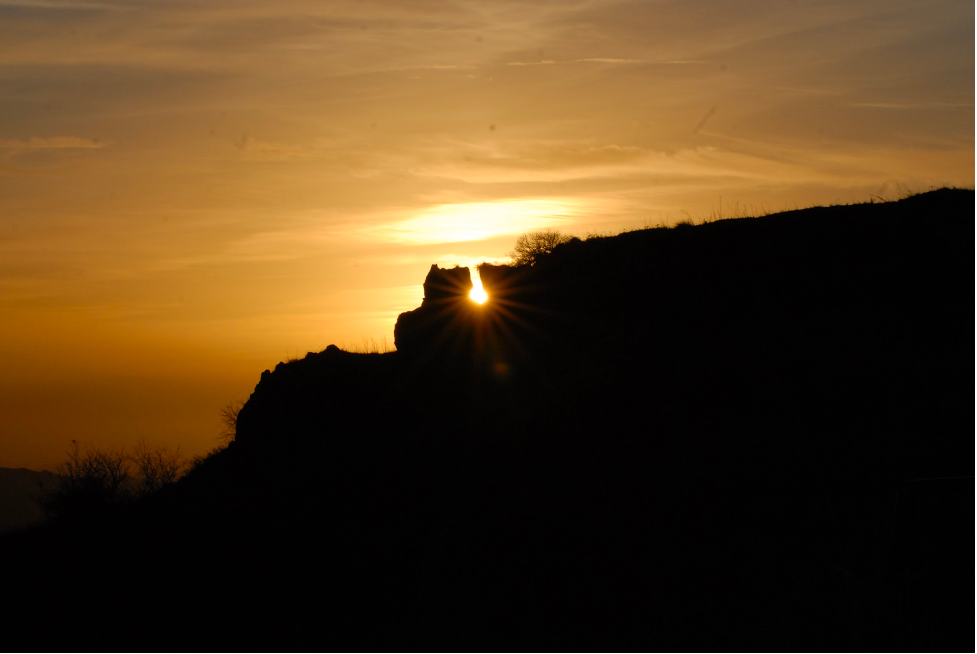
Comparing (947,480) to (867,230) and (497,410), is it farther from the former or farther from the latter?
(497,410)

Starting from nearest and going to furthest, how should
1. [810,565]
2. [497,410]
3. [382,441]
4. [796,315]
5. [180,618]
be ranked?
1. [810,565]
2. [796,315]
3. [497,410]
4. [180,618]
5. [382,441]

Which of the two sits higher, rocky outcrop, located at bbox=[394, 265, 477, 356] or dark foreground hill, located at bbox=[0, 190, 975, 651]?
rocky outcrop, located at bbox=[394, 265, 477, 356]

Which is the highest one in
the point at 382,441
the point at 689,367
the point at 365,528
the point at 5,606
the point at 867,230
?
the point at 867,230

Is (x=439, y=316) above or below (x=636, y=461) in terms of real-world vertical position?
above

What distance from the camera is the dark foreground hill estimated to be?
1648cm

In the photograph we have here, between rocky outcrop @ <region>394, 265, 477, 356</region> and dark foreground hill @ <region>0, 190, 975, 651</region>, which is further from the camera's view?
rocky outcrop @ <region>394, 265, 477, 356</region>

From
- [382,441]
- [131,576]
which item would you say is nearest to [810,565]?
[382,441]

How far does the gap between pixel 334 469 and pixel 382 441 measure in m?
2.70

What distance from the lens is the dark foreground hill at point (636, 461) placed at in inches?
649

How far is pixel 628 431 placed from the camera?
21375 millimetres

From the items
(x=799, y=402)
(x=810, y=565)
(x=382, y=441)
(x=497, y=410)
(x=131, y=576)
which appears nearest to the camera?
(x=810, y=565)

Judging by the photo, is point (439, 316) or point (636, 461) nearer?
point (636, 461)

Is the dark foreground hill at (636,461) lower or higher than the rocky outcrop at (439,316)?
lower

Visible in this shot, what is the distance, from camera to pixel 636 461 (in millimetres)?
20406
